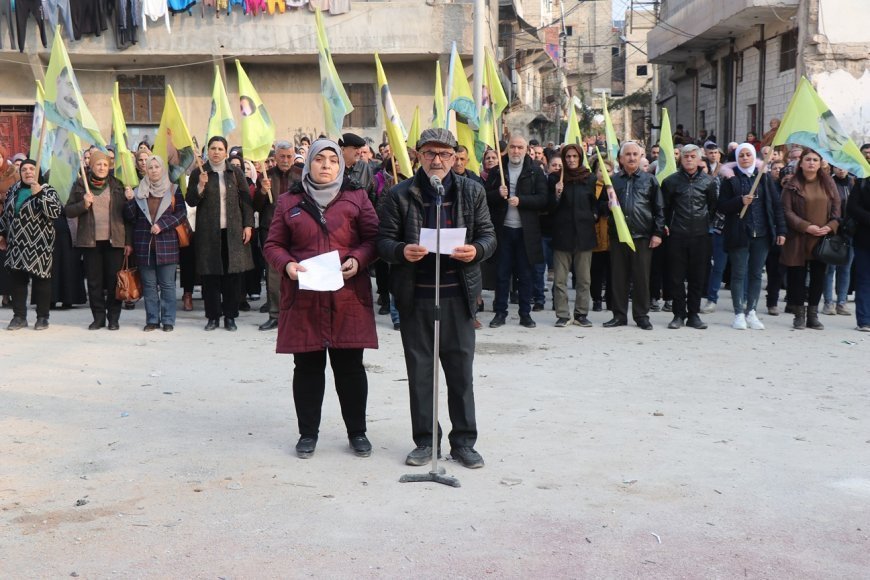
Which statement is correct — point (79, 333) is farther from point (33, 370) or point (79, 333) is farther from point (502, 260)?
point (502, 260)

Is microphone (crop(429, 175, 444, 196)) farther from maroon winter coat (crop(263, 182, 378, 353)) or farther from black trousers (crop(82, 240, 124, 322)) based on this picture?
black trousers (crop(82, 240, 124, 322))

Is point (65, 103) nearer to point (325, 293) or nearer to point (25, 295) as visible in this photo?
point (25, 295)

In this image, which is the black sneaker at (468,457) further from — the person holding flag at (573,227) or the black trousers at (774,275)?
the black trousers at (774,275)

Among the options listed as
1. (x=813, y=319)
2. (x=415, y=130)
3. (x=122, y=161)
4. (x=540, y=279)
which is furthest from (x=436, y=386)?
(x=415, y=130)

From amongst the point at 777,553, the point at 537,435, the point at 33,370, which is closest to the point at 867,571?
the point at 777,553

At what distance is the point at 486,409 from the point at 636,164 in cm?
495

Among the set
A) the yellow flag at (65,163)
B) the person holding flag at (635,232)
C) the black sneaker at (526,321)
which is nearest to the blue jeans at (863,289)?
the person holding flag at (635,232)

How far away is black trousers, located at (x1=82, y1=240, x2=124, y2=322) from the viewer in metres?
11.6

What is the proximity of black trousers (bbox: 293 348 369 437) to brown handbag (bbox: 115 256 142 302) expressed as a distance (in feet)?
17.8

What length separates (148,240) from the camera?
1131 centimetres

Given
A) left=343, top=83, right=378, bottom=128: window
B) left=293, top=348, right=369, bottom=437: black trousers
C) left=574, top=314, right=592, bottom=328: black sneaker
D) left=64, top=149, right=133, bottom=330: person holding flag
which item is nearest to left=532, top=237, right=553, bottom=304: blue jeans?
left=574, top=314, right=592, bottom=328: black sneaker

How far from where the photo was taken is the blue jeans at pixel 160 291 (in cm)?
1138

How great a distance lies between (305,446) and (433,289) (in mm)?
1205

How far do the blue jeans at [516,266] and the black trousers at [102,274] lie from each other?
410cm
